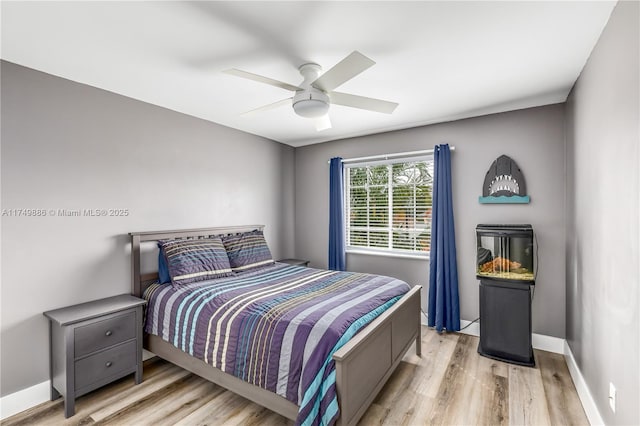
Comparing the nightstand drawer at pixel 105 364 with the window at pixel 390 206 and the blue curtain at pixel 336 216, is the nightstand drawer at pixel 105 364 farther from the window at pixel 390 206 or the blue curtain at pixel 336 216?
the window at pixel 390 206

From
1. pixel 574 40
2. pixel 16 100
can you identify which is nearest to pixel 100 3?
pixel 16 100

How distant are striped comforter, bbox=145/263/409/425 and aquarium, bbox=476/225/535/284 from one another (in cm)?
90

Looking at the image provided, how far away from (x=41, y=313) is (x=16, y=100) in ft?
5.40

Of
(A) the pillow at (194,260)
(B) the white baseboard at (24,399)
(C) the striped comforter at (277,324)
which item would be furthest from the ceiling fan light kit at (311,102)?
(B) the white baseboard at (24,399)

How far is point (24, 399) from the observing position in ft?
7.63

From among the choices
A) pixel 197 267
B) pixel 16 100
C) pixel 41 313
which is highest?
pixel 16 100

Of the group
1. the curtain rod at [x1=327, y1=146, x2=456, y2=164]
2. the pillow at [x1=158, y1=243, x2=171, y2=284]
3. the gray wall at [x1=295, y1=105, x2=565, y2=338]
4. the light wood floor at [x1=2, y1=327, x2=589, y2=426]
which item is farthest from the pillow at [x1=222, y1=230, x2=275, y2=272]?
the curtain rod at [x1=327, y1=146, x2=456, y2=164]

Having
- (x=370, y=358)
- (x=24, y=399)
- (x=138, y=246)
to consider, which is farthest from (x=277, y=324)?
(x=24, y=399)

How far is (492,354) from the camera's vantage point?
306 cm

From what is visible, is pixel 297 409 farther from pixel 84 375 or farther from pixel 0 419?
pixel 0 419

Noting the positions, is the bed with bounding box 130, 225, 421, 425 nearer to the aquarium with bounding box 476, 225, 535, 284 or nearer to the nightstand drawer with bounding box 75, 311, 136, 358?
the nightstand drawer with bounding box 75, 311, 136, 358

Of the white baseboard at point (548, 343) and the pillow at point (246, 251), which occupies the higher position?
the pillow at point (246, 251)

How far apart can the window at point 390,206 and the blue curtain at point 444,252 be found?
24 centimetres

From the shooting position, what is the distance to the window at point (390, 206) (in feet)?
13.2
